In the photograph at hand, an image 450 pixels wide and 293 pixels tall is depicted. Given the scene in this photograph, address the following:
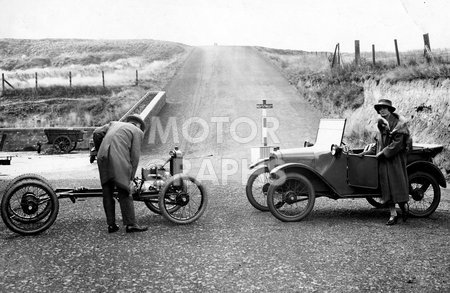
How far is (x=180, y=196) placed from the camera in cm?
745

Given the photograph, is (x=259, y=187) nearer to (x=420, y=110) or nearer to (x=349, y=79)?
(x=420, y=110)

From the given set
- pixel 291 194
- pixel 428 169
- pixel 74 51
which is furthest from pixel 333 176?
pixel 74 51

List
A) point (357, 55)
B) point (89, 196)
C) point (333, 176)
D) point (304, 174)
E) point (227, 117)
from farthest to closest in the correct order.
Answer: point (357, 55)
point (227, 117)
point (304, 174)
point (333, 176)
point (89, 196)

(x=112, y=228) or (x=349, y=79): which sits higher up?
(x=349, y=79)

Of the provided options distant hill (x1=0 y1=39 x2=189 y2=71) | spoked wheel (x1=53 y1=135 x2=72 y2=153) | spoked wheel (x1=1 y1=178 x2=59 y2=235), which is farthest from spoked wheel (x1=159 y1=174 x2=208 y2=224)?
distant hill (x1=0 y1=39 x2=189 y2=71)

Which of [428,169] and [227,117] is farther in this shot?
[227,117]

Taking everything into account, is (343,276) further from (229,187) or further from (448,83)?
(448,83)

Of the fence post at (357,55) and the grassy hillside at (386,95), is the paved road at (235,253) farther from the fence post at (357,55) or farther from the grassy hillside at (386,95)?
the fence post at (357,55)

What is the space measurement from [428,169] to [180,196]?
3996 mm

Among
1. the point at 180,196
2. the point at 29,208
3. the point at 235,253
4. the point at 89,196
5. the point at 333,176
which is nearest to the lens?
the point at 235,253

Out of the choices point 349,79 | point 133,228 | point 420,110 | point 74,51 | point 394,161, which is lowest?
point 133,228

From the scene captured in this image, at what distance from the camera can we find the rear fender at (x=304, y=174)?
7559 millimetres

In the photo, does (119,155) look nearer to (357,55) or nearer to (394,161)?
(394,161)

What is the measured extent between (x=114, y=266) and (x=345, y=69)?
2002 cm
